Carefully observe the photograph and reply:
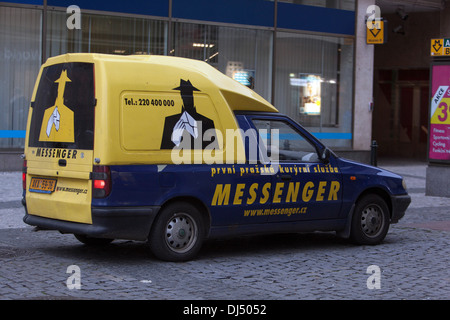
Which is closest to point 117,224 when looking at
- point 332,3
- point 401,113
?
point 332,3

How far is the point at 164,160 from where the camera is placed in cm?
773

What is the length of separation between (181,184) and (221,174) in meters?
0.52

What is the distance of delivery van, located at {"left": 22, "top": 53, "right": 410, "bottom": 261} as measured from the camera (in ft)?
24.4

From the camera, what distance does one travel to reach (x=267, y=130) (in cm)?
859

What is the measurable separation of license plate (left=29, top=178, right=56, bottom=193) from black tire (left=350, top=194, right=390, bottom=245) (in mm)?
3723

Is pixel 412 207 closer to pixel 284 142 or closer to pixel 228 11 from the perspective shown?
pixel 284 142

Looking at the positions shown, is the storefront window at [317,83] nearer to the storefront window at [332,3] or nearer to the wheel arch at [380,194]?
the storefront window at [332,3]

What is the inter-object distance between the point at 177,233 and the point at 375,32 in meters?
15.9

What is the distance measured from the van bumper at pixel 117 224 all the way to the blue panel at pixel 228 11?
11942 millimetres

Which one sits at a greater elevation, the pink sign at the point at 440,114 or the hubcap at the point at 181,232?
the pink sign at the point at 440,114

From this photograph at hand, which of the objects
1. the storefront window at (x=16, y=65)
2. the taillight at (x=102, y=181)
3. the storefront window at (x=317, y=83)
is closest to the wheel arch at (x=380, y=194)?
the taillight at (x=102, y=181)

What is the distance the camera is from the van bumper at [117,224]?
7375mm

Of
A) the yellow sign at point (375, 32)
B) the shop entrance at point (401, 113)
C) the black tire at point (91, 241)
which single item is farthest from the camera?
the shop entrance at point (401, 113)
